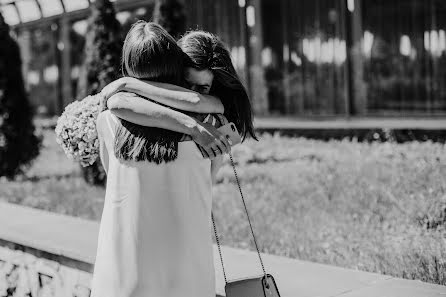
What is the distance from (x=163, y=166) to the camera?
2.48 meters

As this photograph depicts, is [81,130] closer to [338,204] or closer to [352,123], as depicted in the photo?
[338,204]

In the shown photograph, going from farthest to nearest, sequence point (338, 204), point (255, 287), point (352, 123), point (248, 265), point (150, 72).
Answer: point (352, 123) < point (338, 204) < point (248, 265) < point (255, 287) < point (150, 72)

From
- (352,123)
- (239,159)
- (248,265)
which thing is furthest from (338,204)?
(352,123)

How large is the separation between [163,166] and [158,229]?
Result: 0.23 metres

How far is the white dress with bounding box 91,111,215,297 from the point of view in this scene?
250 centimetres

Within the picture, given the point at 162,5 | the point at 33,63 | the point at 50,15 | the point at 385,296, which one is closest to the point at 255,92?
the point at 162,5

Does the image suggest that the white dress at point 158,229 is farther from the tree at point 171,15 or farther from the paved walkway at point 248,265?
the tree at point 171,15

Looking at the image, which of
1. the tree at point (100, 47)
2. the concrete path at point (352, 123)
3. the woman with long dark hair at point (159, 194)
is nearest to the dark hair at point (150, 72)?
the woman with long dark hair at point (159, 194)

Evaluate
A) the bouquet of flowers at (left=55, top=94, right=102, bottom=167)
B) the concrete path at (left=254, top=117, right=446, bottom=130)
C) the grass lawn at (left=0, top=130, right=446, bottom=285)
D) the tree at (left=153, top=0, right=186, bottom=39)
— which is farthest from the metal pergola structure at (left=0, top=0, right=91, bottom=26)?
the bouquet of flowers at (left=55, top=94, right=102, bottom=167)

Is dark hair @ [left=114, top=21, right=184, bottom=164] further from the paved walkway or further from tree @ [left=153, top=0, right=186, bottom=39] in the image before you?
tree @ [left=153, top=0, right=186, bottom=39]

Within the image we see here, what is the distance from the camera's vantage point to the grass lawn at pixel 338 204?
15.3ft

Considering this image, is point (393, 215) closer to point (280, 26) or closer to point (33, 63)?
point (280, 26)

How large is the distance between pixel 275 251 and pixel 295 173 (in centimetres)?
312

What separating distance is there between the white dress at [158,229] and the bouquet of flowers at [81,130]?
0.55 meters
